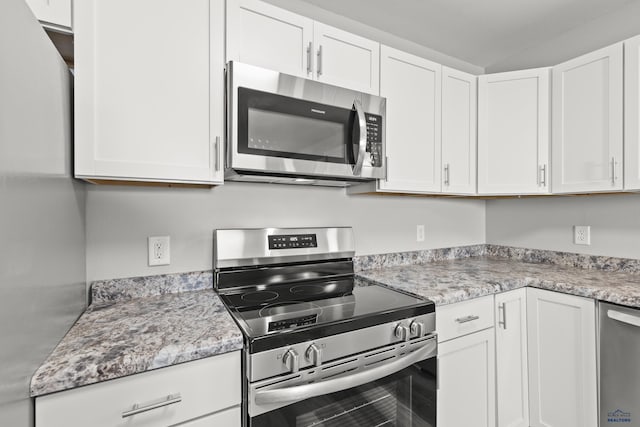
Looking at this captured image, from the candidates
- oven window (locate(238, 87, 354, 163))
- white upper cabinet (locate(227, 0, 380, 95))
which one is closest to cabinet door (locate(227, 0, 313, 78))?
white upper cabinet (locate(227, 0, 380, 95))

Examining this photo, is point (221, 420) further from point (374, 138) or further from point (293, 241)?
point (374, 138)

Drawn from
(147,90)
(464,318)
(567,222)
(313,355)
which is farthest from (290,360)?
(567,222)

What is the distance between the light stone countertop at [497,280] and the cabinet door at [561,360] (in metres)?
0.06

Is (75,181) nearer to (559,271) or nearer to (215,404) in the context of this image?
(215,404)

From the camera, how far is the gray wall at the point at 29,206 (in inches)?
23.0

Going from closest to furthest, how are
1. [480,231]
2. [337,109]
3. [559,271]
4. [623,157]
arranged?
[337,109] < [623,157] < [559,271] < [480,231]

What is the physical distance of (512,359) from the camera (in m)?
1.58

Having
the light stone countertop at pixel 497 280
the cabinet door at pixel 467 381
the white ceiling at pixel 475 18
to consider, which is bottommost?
the cabinet door at pixel 467 381

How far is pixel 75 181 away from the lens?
42.9 inches

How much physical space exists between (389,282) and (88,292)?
134cm

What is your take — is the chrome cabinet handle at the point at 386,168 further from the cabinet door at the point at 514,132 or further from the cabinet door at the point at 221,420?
the cabinet door at the point at 221,420

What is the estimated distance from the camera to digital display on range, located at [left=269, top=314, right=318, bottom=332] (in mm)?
1004

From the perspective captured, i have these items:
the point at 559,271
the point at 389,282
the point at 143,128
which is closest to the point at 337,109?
the point at 143,128

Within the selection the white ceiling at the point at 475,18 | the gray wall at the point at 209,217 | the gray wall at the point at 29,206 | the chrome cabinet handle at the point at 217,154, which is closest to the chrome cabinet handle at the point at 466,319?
the gray wall at the point at 209,217
